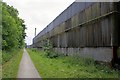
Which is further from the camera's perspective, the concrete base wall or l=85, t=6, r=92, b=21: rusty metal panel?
l=85, t=6, r=92, b=21: rusty metal panel

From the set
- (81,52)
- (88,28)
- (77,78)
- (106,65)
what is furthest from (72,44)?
(77,78)

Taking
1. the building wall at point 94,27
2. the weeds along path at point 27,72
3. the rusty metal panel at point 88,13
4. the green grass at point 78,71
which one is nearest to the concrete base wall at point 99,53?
the building wall at point 94,27

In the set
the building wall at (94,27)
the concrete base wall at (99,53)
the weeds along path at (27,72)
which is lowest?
the weeds along path at (27,72)

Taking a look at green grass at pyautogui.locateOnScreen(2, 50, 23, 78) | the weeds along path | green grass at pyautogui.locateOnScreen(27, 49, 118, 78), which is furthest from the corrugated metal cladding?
green grass at pyautogui.locateOnScreen(2, 50, 23, 78)

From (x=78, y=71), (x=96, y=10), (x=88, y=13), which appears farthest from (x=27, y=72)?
(x=88, y=13)

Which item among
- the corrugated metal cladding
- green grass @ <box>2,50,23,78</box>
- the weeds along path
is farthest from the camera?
the corrugated metal cladding

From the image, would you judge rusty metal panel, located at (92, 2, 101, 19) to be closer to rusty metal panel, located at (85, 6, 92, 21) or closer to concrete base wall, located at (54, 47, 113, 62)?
rusty metal panel, located at (85, 6, 92, 21)

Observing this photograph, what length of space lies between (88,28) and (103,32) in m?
3.17

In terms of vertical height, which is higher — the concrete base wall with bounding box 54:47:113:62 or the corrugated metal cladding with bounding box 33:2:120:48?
the corrugated metal cladding with bounding box 33:2:120:48

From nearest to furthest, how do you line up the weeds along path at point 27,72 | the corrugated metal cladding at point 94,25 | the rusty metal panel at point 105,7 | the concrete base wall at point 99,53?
the weeds along path at point 27,72, the corrugated metal cladding at point 94,25, the concrete base wall at point 99,53, the rusty metal panel at point 105,7

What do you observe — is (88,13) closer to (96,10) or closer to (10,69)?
(96,10)

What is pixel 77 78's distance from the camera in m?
10.7

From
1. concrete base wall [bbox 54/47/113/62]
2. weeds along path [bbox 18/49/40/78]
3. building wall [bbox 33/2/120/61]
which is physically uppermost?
building wall [bbox 33/2/120/61]

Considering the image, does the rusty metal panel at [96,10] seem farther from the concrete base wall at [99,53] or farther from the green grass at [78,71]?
the green grass at [78,71]
